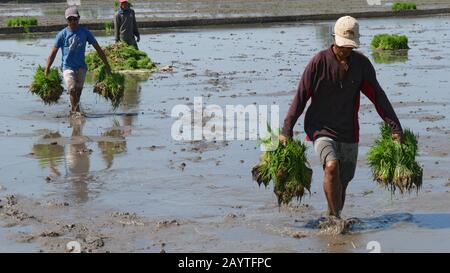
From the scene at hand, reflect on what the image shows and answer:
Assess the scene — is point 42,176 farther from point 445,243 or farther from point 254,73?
point 254,73

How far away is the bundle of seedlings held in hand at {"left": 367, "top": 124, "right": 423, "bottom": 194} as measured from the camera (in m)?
7.95

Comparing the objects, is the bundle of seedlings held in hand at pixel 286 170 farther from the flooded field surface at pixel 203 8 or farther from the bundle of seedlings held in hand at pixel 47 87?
the flooded field surface at pixel 203 8

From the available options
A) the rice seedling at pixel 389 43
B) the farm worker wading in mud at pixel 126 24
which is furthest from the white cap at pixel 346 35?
the rice seedling at pixel 389 43

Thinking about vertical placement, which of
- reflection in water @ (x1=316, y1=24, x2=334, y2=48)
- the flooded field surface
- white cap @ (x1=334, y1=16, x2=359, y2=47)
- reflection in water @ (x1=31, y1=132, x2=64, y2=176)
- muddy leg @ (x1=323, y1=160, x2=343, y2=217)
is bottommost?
the flooded field surface

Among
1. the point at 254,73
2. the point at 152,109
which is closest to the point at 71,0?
the point at 254,73

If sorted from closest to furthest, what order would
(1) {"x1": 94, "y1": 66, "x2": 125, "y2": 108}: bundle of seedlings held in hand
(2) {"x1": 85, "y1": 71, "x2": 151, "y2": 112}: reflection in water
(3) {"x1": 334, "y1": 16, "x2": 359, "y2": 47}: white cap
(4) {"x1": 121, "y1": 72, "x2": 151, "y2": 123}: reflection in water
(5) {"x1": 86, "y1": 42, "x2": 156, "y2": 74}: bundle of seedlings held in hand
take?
(3) {"x1": 334, "y1": 16, "x2": 359, "y2": 47}: white cap
(4) {"x1": 121, "y1": 72, "x2": 151, "y2": 123}: reflection in water
(1) {"x1": 94, "y1": 66, "x2": 125, "y2": 108}: bundle of seedlings held in hand
(2) {"x1": 85, "y1": 71, "x2": 151, "y2": 112}: reflection in water
(5) {"x1": 86, "y1": 42, "x2": 156, "y2": 74}: bundle of seedlings held in hand

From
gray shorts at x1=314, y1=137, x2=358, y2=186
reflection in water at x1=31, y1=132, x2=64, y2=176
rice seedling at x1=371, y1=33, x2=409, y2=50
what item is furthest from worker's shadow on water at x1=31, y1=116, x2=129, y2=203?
rice seedling at x1=371, y1=33, x2=409, y2=50

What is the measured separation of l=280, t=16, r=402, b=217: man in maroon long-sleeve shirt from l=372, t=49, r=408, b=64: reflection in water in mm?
12881

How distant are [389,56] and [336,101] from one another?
47.2ft

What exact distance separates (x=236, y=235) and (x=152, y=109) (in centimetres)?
698

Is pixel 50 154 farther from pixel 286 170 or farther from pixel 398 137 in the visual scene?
pixel 398 137

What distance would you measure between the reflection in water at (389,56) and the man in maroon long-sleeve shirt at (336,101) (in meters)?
12.9

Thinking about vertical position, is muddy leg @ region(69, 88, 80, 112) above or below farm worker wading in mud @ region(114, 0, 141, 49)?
below

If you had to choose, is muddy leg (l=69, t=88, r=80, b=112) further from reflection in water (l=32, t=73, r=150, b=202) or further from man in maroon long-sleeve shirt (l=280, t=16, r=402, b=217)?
man in maroon long-sleeve shirt (l=280, t=16, r=402, b=217)
